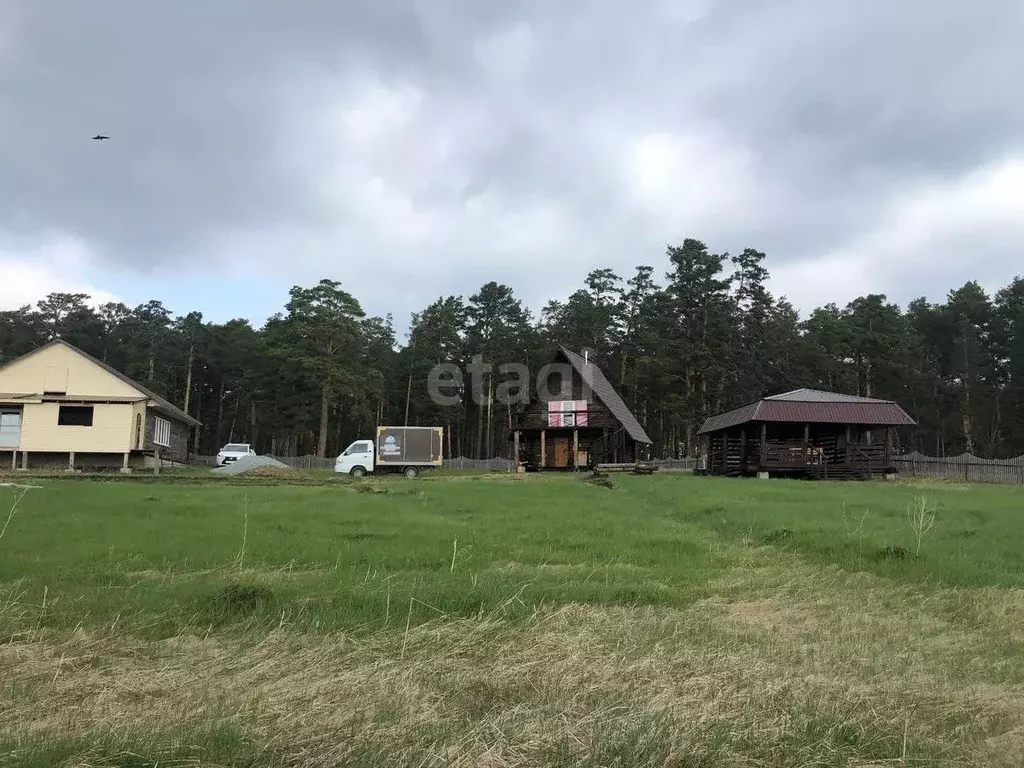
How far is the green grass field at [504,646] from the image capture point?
13.0 feet

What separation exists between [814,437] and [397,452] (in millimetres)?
20739

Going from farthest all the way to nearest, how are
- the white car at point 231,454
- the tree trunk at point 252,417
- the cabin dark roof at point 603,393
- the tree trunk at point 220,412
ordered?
the tree trunk at point 220,412, the tree trunk at point 252,417, the white car at point 231,454, the cabin dark roof at point 603,393

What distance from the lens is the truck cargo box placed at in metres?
34.6

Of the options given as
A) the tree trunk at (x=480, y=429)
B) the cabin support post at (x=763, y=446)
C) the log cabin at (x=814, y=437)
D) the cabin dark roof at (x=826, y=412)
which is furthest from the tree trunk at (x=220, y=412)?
the cabin support post at (x=763, y=446)

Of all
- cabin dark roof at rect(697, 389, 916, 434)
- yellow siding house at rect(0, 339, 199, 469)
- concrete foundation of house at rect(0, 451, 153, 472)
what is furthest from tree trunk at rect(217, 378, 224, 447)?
cabin dark roof at rect(697, 389, 916, 434)

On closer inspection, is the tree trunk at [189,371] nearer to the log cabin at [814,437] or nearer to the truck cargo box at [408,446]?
the truck cargo box at [408,446]

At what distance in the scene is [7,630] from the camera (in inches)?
241

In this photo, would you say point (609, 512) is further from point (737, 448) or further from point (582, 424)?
point (582, 424)

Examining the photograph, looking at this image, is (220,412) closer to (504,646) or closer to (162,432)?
(162,432)

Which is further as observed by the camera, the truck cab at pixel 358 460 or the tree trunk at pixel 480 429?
the tree trunk at pixel 480 429

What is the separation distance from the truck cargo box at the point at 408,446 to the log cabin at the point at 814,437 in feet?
47.2

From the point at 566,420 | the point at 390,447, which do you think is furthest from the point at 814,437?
the point at 390,447

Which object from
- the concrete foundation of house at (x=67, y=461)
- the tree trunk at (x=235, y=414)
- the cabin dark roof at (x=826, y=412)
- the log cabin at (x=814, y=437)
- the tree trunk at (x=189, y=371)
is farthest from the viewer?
the tree trunk at (x=235, y=414)

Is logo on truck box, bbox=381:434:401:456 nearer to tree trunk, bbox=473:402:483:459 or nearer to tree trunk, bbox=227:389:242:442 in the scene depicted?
tree trunk, bbox=473:402:483:459
